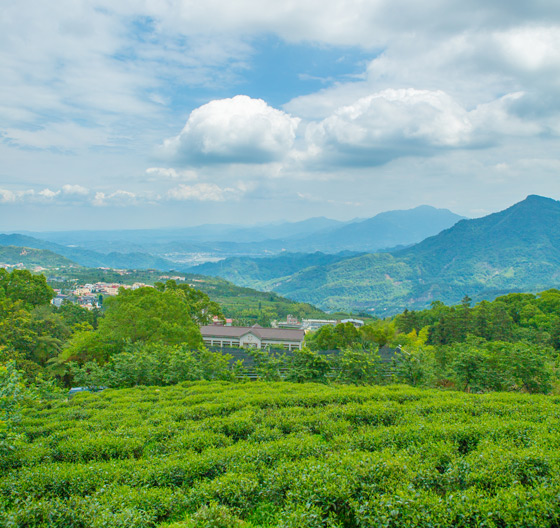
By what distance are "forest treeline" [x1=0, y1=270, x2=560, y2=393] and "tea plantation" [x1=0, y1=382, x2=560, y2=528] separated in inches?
169

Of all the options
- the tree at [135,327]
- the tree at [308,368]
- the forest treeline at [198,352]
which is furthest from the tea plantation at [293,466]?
A: the tree at [135,327]

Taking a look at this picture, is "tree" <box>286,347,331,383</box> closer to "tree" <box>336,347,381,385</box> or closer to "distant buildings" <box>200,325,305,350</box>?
"tree" <box>336,347,381,385</box>

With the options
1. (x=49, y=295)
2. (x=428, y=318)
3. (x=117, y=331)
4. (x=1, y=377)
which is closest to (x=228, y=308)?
(x=428, y=318)

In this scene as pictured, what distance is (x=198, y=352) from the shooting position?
21.4 metres

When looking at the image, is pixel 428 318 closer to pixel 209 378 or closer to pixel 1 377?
pixel 209 378

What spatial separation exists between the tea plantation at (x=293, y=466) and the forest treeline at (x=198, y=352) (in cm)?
430

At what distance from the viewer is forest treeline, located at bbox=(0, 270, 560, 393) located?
48.6 feet

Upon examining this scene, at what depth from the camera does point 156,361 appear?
54.5ft

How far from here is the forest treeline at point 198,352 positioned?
1481cm

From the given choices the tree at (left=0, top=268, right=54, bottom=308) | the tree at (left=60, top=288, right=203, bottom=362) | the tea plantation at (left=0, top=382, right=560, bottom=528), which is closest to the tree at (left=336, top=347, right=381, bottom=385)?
the tea plantation at (left=0, top=382, right=560, bottom=528)

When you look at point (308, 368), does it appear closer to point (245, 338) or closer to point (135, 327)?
point (135, 327)

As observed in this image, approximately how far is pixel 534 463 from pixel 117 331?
2279 cm

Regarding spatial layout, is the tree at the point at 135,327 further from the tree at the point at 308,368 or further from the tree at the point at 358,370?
the tree at the point at 358,370

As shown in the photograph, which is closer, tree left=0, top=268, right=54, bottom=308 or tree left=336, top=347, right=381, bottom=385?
tree left=336, top=347, right=381, bottom=385
